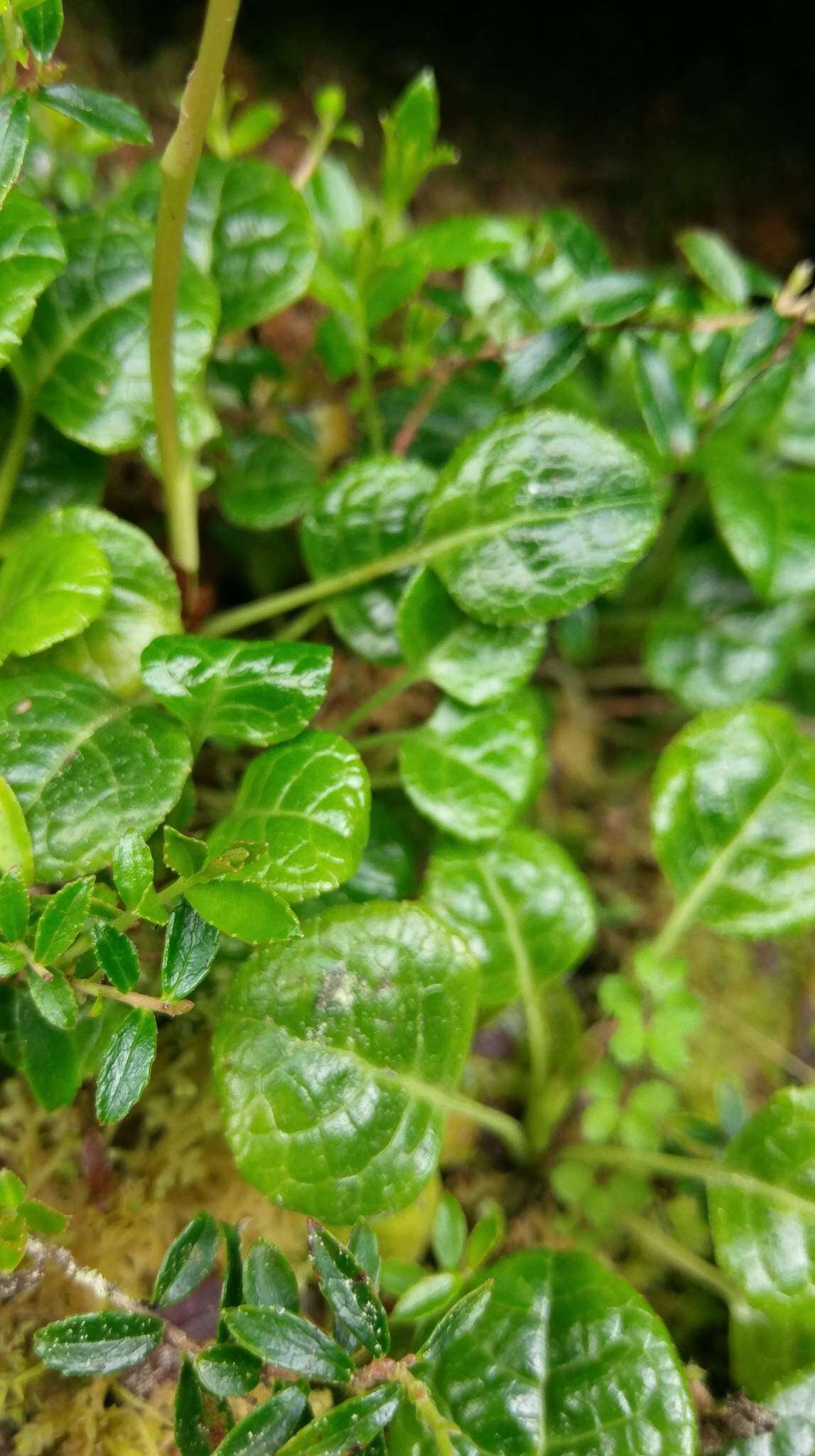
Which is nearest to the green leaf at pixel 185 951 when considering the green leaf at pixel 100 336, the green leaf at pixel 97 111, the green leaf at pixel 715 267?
the green leaf at pixel 100 336

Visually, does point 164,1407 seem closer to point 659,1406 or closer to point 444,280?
point 659,1406

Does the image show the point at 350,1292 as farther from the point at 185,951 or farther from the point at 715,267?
the point at 715,267

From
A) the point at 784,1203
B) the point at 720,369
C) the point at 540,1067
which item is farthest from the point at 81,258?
the point at 784,1203

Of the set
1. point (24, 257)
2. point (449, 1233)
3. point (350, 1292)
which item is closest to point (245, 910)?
point (350, 1292)

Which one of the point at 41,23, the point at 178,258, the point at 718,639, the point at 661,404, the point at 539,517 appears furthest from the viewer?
the point at 718,639

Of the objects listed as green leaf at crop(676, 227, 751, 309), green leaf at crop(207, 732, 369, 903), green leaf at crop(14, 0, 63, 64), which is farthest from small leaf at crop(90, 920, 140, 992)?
green leaf at crop(676, 227, 751, 309)

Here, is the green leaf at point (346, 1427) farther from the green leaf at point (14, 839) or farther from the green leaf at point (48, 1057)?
the green leaf at point (14, 839)
